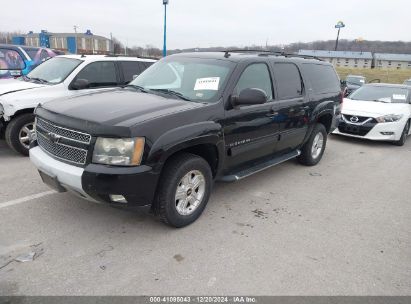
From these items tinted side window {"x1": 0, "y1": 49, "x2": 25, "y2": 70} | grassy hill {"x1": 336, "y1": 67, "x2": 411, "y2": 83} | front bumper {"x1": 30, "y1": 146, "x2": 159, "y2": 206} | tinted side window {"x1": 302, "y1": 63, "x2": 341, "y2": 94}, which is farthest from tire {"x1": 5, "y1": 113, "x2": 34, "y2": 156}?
grassy hill {"x1": 336, "y1": 67, "x2": 411, "y2": 83}

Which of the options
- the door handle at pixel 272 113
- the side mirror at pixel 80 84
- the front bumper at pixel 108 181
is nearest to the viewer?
the front bumper at pixel 108 181

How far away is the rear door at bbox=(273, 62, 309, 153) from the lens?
4984mm

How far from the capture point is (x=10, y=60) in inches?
327

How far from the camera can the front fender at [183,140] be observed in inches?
128

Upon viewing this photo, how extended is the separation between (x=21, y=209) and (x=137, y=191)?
1.74 metres

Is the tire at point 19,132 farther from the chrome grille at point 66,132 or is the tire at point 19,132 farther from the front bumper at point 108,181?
the front bumper at point 108,181

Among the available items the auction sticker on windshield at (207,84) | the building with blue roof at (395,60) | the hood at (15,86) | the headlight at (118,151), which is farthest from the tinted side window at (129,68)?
the building with blue roof at (395,60)

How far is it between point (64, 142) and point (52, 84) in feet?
10.7

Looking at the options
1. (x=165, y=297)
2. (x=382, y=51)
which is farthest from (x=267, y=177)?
(x=382, y=51)

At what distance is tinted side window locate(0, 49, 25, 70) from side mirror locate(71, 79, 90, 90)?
126 inches

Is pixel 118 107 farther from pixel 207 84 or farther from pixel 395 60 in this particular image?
pixel 395 60

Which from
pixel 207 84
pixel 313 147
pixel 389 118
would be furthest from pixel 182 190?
pixel 389 118

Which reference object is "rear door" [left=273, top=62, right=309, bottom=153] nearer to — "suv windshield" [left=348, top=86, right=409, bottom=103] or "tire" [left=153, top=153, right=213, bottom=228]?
"tire" [left=153, top=153, right=213, bottom=228]

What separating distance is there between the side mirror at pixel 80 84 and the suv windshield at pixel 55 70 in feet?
0.89
